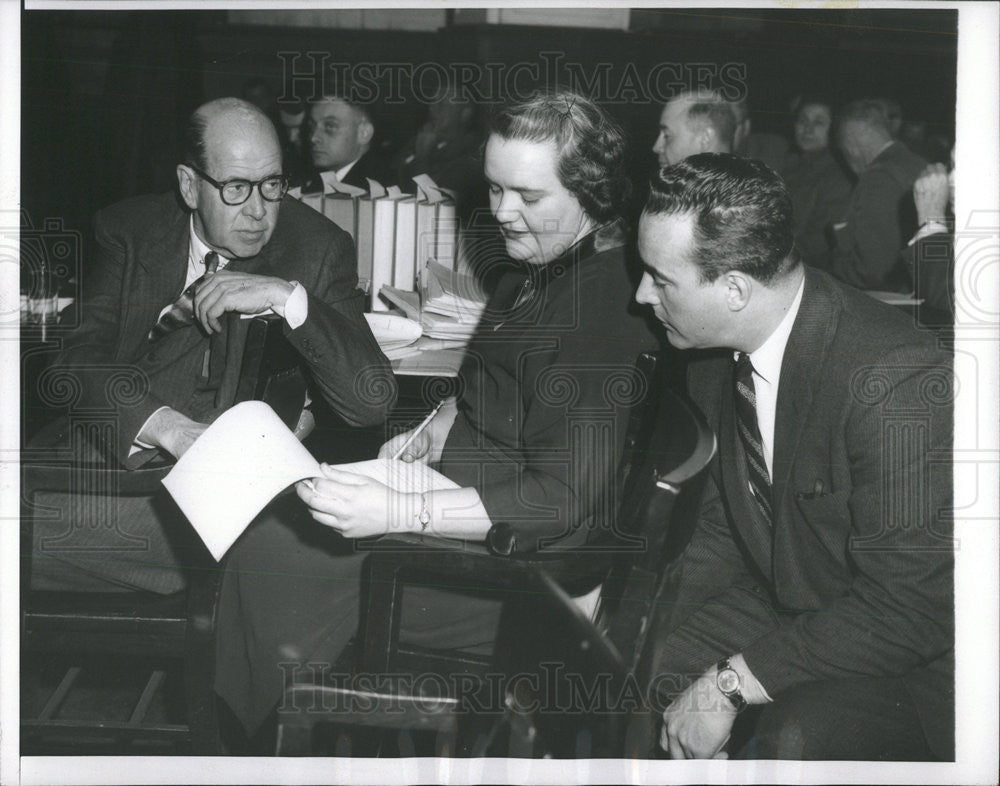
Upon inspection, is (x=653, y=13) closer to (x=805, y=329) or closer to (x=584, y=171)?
(x=584, y=171)

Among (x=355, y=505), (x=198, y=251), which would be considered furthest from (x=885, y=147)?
(x=198, y=251)

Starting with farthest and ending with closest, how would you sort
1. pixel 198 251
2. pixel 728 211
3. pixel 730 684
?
pixel 198 251 < pixel 730 684 < pixel 728 211

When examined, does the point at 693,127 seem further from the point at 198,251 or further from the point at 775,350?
the point at 198,251

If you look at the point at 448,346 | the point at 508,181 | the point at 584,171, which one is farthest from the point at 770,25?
the point at 448,346

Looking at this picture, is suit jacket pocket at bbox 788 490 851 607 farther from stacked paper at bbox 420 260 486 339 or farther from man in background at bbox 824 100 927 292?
stacked paper at bbox 420 260 486 339

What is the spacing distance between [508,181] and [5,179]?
1050 millimetres

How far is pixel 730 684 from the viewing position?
68.9 inches

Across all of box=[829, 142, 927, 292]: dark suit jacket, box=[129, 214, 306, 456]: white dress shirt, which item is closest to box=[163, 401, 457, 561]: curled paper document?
box=[129, 214, 306, 456]: white dress shirt

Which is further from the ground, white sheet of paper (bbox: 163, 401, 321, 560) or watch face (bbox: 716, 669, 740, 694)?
white sheet of paper (bbox: 163, 401, 321, 560)

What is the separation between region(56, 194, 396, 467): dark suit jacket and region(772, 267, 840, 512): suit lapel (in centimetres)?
77

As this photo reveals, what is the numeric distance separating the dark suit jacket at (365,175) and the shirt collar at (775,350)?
2.67 ft

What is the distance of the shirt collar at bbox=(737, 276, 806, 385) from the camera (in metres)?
1.72

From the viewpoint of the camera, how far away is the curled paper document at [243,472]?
179 centimetres

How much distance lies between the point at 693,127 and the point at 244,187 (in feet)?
3.01
